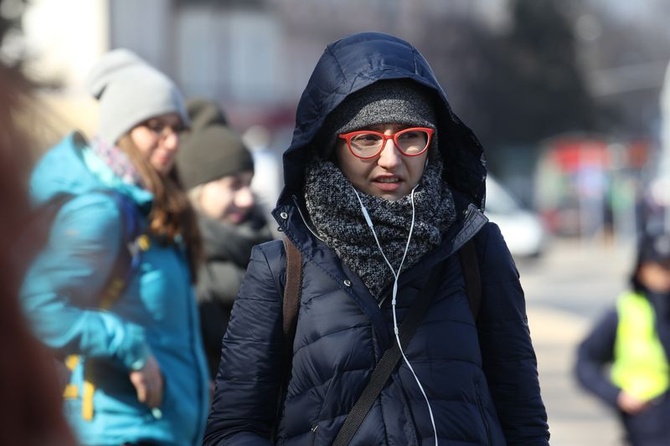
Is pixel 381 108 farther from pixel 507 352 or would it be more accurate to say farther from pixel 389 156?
pixel 507 352

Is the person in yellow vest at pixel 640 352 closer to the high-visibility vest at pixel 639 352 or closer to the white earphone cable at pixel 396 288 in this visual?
the high-visibility vest at pixel 639 352

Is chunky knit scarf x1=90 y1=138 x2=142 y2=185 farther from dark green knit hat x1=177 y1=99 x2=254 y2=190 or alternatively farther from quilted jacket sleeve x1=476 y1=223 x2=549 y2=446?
quilted jacket sleeve x1=476 y1=223 x2=549 y2=446

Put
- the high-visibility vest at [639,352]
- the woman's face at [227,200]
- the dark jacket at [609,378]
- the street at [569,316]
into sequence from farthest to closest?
the street at [569,316] < the high-visibility vest at [639,352] < the dark jacket at [609,378] < the woman's face at [227,200]

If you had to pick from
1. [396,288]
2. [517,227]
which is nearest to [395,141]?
[396,288]

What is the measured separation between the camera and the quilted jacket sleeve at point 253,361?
2.78 metres

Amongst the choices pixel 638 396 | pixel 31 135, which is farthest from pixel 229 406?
pixel 638 396

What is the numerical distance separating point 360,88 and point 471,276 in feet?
1.42

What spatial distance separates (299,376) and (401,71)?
0.63 m

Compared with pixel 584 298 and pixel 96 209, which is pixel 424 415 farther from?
pixel 584 298

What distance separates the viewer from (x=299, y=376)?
2.73 metres

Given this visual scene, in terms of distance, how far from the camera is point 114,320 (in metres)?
3.86

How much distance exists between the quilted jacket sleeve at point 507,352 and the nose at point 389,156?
9.8 inches

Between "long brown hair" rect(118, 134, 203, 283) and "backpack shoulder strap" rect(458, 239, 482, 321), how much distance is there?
1543 millimetres

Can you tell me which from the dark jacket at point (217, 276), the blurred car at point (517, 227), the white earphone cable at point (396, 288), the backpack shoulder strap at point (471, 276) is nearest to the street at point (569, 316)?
the blurred car at point (517, 227)
